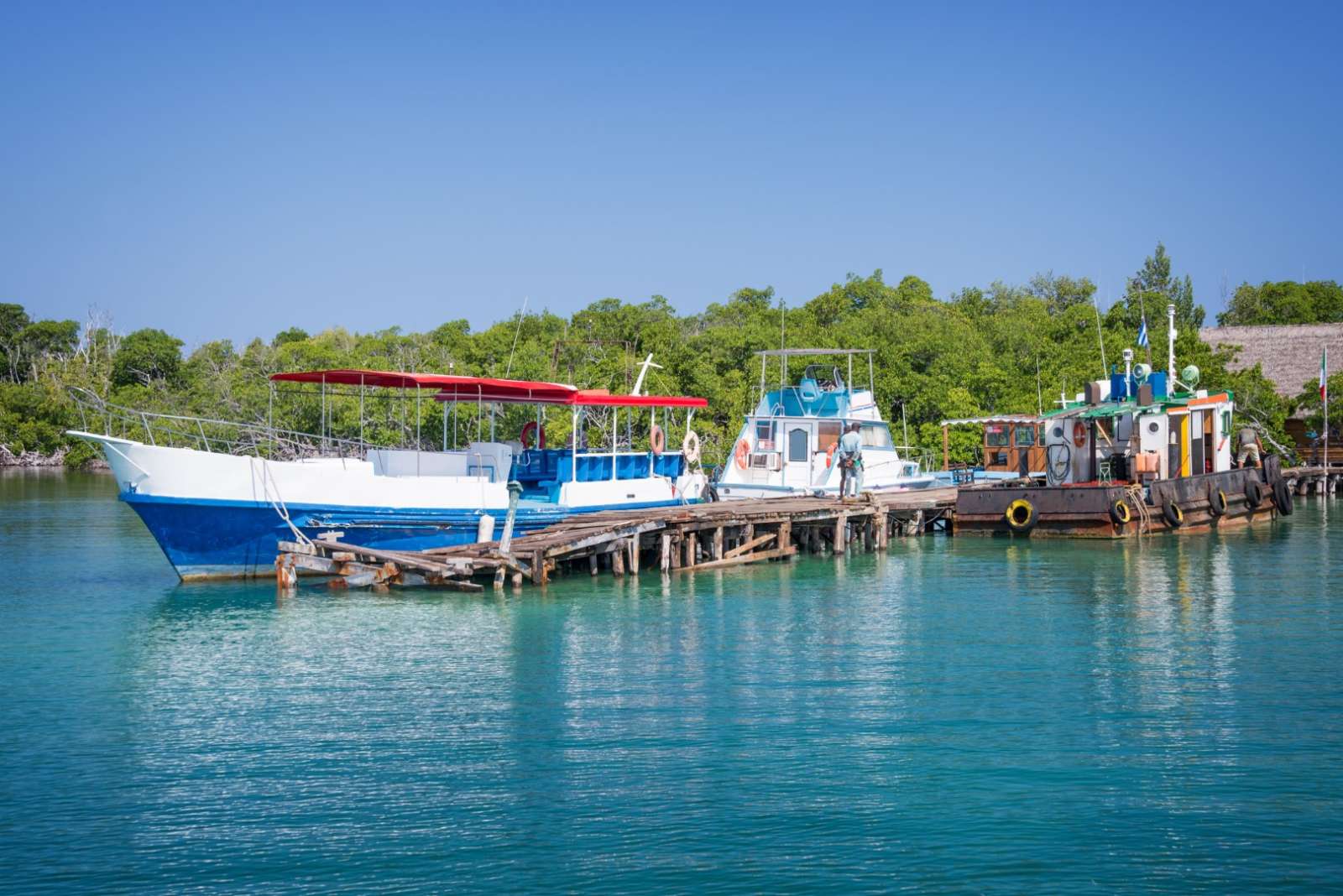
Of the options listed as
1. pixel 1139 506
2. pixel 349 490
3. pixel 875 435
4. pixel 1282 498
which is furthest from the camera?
pixel 1282 498

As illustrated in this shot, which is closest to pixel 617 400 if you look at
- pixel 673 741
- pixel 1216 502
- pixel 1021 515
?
pixel 1021 515

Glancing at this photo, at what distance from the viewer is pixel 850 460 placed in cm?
3009

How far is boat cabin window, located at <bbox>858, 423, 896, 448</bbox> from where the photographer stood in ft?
112

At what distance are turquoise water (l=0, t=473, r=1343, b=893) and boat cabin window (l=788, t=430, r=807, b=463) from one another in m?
10.5

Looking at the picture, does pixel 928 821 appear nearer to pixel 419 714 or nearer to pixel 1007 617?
pixel 419 714

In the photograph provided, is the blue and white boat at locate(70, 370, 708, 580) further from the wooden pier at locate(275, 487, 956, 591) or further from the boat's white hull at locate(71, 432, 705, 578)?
the wooden pier at locate(275, 487, 956, 591)

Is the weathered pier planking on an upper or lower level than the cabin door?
lower

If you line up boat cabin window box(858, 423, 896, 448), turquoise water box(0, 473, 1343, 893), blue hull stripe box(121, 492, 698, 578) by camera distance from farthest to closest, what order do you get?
1. boat cabin window box(858, 423, 896, 448)
2. blue hull stripe box(121, 492, 698, 578)
3. turquoise water box(0, 473, 1343, 893)

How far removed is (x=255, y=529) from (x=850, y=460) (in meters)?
13.6

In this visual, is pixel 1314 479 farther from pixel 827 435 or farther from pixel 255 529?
pixel 255 529

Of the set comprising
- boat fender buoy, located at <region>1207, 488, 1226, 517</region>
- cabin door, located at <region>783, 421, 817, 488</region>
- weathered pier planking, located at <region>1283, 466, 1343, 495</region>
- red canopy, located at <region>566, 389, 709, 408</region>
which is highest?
red canopy, located at <region>566, 389, 709, 408</region>

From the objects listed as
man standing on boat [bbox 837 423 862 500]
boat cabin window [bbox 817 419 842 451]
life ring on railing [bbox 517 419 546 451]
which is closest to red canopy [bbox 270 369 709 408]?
life ring on railing [bbox 517 419 546 451]

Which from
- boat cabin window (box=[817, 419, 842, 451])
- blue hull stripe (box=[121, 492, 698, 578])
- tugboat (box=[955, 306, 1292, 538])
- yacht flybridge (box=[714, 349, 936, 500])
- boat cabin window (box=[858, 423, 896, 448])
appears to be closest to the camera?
blue hull stripe (box=[121, 492, 698, 578])

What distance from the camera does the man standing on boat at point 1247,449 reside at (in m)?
38.6
